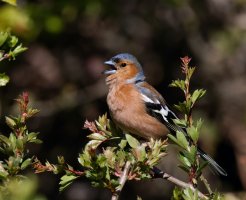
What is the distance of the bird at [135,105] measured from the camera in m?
5.09

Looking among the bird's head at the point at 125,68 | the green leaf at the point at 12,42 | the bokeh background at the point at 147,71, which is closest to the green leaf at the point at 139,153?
the green leaf at the point at 12,42

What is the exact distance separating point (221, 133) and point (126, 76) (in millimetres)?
3610

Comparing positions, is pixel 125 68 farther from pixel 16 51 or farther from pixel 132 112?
pixel 16 51

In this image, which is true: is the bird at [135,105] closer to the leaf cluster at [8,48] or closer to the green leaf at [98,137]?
the green leaf at [98,137]

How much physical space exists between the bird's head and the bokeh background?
2910 millimetres

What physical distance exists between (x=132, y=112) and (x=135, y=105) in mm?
120

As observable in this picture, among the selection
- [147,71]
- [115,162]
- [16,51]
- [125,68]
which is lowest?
[147,71]

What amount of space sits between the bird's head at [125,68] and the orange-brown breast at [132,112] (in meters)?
0.13

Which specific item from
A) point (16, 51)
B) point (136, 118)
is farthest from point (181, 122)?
point (136, 118)

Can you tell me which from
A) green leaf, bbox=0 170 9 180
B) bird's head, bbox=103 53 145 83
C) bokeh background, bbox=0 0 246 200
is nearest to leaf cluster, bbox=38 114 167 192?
green leaf, bbox=0 170 9 180

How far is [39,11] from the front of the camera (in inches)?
268

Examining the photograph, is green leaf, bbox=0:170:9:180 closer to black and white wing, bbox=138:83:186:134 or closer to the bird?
the bird

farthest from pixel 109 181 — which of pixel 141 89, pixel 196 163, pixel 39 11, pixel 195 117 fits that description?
pixel 195 117

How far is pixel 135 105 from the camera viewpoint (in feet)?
17.3
